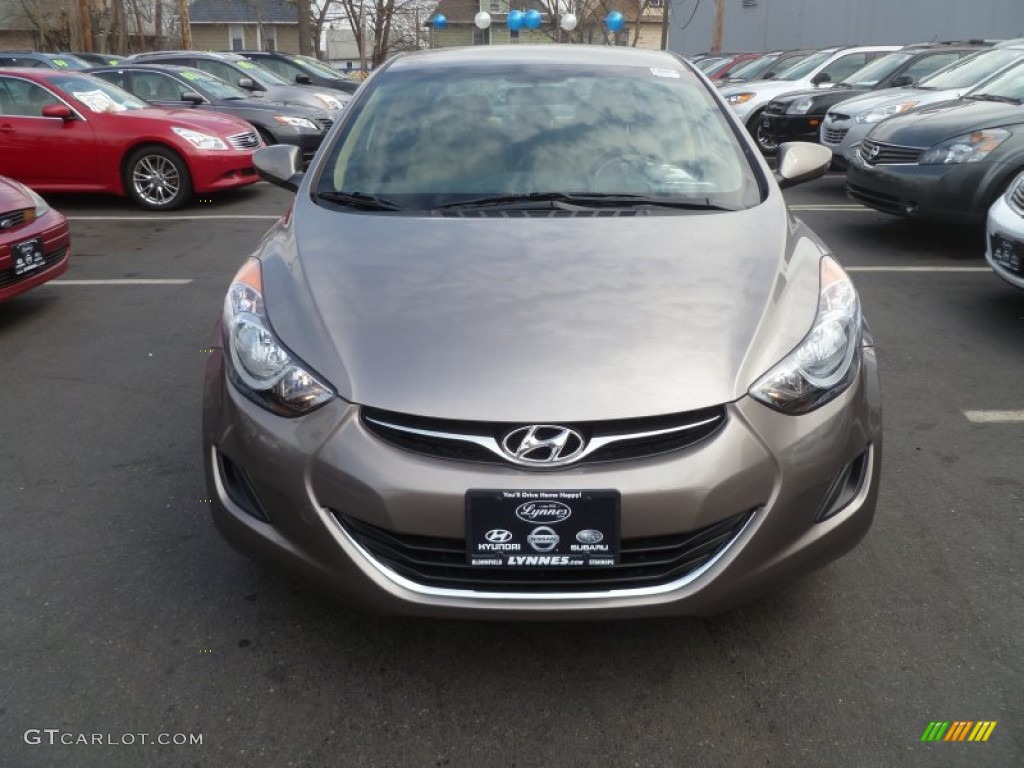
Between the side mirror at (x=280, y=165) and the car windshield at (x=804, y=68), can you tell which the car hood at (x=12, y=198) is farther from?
the car windshield at (x=804, y=68)

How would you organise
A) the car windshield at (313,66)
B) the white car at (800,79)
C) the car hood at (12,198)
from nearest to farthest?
the car hood at (12,198), the white car at (800,79), the car windshield at (313,66)

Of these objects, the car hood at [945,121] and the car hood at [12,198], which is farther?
the car hood at [945,121]

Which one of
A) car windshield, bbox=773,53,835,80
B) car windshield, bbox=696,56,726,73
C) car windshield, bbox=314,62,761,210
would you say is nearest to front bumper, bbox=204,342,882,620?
car windshield, bbox=314,62,761,210

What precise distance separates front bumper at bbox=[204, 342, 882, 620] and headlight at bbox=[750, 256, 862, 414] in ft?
0.13

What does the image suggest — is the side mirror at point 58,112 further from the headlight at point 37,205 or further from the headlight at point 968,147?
the headlight at point 968,147

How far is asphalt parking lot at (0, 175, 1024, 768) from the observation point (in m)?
2.13

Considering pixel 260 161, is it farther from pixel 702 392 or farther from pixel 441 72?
pixel 702 392

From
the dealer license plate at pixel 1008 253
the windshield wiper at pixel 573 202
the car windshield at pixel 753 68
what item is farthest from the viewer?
the car windshield at pixel 753 68

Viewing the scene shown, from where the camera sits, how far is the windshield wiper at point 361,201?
3047 mm

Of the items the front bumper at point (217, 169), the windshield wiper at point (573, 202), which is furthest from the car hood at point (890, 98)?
the windshield wiper at point (573, 202)

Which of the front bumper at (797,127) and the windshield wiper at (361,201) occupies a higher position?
the windshield wiper at (361,201)

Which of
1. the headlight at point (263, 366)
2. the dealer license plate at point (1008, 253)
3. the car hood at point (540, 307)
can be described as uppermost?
the car hood at point (540, 307)

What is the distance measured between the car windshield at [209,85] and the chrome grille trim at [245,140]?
227 centimetres

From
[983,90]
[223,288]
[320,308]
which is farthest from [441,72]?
[983,90]
